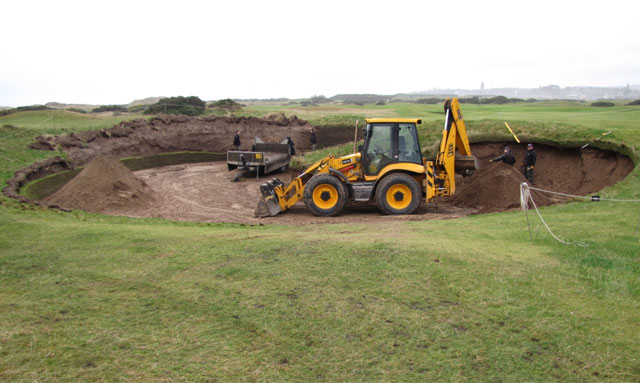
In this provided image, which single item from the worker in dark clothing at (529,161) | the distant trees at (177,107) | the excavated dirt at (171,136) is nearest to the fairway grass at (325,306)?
the worker in dark clothing at (529,161)

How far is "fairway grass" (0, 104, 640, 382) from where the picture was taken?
4.86 meters

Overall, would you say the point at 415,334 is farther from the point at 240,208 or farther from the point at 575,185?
the point at 575,185

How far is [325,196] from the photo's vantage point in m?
14.7

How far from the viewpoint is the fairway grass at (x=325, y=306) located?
4859mm

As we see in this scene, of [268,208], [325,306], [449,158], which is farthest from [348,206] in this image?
[325,306]

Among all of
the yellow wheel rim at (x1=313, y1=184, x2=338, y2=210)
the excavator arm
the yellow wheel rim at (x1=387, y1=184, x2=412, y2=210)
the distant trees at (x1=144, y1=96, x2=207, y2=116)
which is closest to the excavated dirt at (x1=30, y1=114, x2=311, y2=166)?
the distant trees at (x1=144, y1=96, x2=207, y2=116)

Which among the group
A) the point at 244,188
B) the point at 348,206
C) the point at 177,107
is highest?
the point at 177,107

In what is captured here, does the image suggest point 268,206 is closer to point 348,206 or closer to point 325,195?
point 325,195

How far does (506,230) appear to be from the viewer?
399 inches

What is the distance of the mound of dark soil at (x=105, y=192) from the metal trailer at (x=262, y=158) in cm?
565

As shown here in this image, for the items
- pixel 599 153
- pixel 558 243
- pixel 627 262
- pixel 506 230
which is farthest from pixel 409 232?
pixel 599 153

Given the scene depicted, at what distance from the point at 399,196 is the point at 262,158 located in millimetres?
9792

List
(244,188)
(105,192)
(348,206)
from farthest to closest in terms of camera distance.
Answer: (244,188) < (105,192) < (348,206)

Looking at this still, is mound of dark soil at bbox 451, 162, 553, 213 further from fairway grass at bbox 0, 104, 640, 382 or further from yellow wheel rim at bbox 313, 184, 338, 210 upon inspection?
yellow wheel rim at bbox 313, 184, 338, 210
